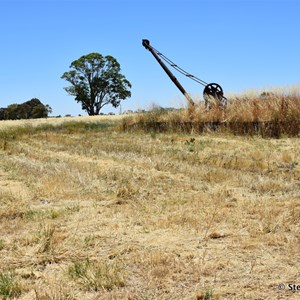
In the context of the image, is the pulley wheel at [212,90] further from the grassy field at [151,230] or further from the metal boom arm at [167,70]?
the grassy field at [151,230]

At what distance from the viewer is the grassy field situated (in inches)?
117

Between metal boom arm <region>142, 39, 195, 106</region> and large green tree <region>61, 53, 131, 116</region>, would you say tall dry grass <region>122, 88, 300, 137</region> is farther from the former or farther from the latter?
large green tree <region>61, 53, 131, 116</region>

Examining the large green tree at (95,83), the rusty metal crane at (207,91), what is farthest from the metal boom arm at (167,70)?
the large green tree at (95,83)

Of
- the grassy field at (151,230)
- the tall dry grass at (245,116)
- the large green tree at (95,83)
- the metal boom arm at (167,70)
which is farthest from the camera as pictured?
the large green tree at (95,83)

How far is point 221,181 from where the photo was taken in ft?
21.3

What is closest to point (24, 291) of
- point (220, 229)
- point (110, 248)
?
point (110, 248)

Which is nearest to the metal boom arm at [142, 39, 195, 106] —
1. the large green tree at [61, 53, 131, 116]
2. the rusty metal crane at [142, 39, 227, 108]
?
the rusty metal crane at [142, 39, 227, 108]

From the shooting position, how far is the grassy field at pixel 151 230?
9.78 feet

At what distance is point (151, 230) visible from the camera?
13.8ft

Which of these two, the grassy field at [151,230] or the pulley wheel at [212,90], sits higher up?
the pulley wheel at [212,90]

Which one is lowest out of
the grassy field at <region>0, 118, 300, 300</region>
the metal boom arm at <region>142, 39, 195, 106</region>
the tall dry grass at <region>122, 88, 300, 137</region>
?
the grassy field at <region>0, 118, 300, 300</region>

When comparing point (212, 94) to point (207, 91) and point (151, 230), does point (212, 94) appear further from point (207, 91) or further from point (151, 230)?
point (151, 230)

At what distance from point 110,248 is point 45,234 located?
0.65 metres

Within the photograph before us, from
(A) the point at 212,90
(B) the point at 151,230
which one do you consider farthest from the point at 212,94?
(B) the point at 151,230
